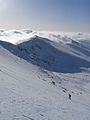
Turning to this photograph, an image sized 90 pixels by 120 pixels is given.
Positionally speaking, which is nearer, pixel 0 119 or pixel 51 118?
pixel 0 119

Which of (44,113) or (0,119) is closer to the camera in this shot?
(0,119)

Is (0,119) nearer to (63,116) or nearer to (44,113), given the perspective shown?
(44,113)

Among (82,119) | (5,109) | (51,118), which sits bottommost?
(82,119)

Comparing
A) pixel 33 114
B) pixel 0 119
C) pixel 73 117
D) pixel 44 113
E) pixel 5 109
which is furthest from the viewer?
pixel 73 117

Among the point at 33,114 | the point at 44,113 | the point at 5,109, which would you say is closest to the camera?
the point at 5,109

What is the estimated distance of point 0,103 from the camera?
29.5m

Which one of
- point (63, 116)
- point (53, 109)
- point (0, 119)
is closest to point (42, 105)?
point (53, 109)

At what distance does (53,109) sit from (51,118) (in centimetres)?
522

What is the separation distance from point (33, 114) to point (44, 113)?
8.35 feet

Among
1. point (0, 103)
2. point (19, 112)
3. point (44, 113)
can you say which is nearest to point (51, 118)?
point (44, 113)

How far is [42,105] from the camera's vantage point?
118 feet

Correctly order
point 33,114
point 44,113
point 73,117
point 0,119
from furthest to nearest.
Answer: point 73,117 < point 44,113 < point 33,114 < point 0,119

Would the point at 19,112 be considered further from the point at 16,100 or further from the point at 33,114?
the point at 16,100

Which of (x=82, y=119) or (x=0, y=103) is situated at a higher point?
(x=0, y=103)
